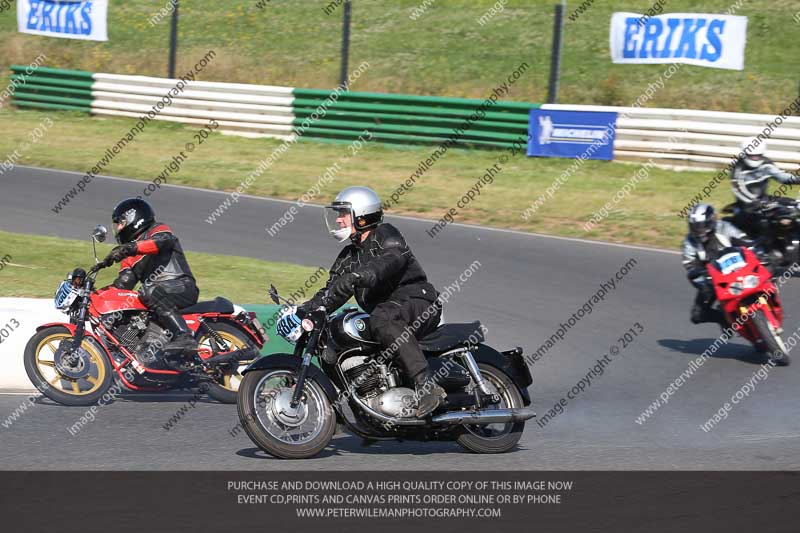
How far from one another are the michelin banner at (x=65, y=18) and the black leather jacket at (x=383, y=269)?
18980 mm

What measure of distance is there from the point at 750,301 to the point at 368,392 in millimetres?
4784

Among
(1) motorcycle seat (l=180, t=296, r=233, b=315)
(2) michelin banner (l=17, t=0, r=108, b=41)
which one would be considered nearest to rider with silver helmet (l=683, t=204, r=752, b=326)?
(1) motorcycle seat (l=180, t=296, r=233, b=315)

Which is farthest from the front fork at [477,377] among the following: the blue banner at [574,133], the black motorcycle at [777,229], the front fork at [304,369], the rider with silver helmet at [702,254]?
the blue banner at [574,133]

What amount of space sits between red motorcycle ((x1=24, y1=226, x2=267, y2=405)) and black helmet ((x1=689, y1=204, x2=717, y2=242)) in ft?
15.4

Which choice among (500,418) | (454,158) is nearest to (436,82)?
(454,158)

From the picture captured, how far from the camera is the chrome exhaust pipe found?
754cm

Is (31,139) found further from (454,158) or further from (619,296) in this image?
(619,296)

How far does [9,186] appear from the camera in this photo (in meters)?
19.2

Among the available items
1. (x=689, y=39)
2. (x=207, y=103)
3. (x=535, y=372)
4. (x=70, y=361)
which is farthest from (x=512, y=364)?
(x=207, y=103)

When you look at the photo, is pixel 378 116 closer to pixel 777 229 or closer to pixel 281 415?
pixel 777 229

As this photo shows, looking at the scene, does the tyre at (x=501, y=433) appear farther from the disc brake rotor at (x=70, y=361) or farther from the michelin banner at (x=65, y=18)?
the michelin banner at (x=65, y=18)

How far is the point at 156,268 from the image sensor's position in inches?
380
